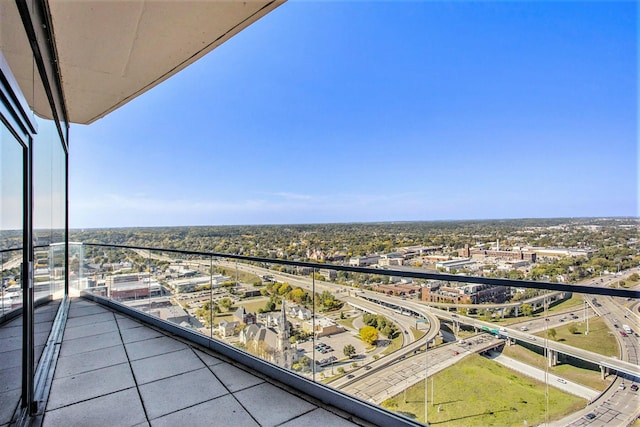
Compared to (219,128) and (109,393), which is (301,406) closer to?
(109,393)

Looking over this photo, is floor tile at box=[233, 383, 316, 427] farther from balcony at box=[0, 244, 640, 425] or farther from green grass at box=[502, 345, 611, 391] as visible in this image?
green grass at box=[502, 345, 611, 391]

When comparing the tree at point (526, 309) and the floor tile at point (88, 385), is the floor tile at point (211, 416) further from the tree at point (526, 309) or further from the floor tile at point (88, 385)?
the tree at point (526, 309)

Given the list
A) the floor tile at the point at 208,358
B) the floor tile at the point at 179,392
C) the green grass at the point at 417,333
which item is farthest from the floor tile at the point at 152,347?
the green grass at the point at 417,333

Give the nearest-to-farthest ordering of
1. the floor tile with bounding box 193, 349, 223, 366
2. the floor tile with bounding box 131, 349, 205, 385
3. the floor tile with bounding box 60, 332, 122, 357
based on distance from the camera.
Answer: the floor tile with bounding box 131, 349, 205, 385
the floor tile with bounding box 193, 349, 223, 366
the floor tile with bounding box 60, 332, 122, 357

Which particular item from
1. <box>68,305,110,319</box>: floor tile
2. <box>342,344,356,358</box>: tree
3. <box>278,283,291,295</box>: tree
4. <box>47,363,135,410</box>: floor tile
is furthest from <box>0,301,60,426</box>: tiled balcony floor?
<box>68,305,110,319</box>: floor tile

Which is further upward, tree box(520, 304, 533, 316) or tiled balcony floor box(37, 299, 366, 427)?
tree box(520, 304, 533, 316)
